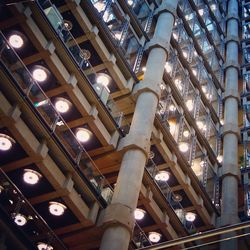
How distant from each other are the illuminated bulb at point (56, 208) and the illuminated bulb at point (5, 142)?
261cm

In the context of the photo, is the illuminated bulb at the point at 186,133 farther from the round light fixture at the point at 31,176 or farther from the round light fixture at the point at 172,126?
the round light fixture at the point at 31,176

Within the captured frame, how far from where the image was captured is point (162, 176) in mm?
22172

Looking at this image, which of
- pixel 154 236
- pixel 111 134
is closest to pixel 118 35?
pixel 111 134

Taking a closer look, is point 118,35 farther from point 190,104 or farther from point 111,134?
point 190,104

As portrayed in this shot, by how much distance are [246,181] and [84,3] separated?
13.7 meters

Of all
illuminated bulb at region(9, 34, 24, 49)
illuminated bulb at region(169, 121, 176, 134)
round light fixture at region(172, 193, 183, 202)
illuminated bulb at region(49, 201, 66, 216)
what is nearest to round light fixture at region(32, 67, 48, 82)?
illuminated bulb at region(9, 34, 24, 49)

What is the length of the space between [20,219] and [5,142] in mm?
2650

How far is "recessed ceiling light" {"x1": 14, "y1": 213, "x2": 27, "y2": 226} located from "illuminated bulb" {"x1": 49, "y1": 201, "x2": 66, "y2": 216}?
1.54m

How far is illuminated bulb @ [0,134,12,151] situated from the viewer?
15.8m

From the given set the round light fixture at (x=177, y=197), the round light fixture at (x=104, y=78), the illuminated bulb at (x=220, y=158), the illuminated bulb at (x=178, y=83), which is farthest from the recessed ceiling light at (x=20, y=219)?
the illuminated bulb at (x=220, y=158)

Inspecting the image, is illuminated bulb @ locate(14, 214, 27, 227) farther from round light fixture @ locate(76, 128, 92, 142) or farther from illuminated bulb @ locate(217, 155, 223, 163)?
illuminated bulb @ locate(217, 155, 223, 163)

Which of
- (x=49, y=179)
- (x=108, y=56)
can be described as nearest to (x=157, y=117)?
(x=108, y=56)

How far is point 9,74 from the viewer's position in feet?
50.3

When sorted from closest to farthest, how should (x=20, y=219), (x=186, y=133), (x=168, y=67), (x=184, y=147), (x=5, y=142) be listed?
1. (x=20, y=219)
2. (x=5, y=142)
3. (x=184, y=147)
4. (x=186, y=133)
5. (x=168, y=67)
